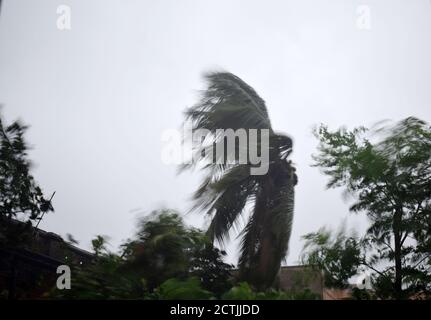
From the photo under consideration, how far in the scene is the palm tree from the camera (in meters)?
3.88

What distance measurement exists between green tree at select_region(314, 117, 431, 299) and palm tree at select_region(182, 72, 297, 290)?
2.09 ft

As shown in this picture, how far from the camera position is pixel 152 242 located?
3422 millimetres

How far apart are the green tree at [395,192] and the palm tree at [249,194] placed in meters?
0.64

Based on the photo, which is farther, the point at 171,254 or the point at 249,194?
the point at 249,194

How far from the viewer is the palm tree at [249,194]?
Answer: 12.7 ft

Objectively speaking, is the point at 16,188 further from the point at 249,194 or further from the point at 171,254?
the point at 249,194

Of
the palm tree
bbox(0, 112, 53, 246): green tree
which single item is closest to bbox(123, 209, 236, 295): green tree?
the palm tree

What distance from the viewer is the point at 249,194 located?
13.4 ft

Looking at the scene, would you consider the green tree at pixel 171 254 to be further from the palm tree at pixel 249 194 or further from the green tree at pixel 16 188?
the green tree at pixel 16 188

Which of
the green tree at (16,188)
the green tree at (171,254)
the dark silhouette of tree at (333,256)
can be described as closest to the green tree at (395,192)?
the dark silhouette of tree at (333,256)

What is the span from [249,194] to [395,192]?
1.48 metres

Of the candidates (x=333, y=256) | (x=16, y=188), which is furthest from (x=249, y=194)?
(x=16, y=188)
